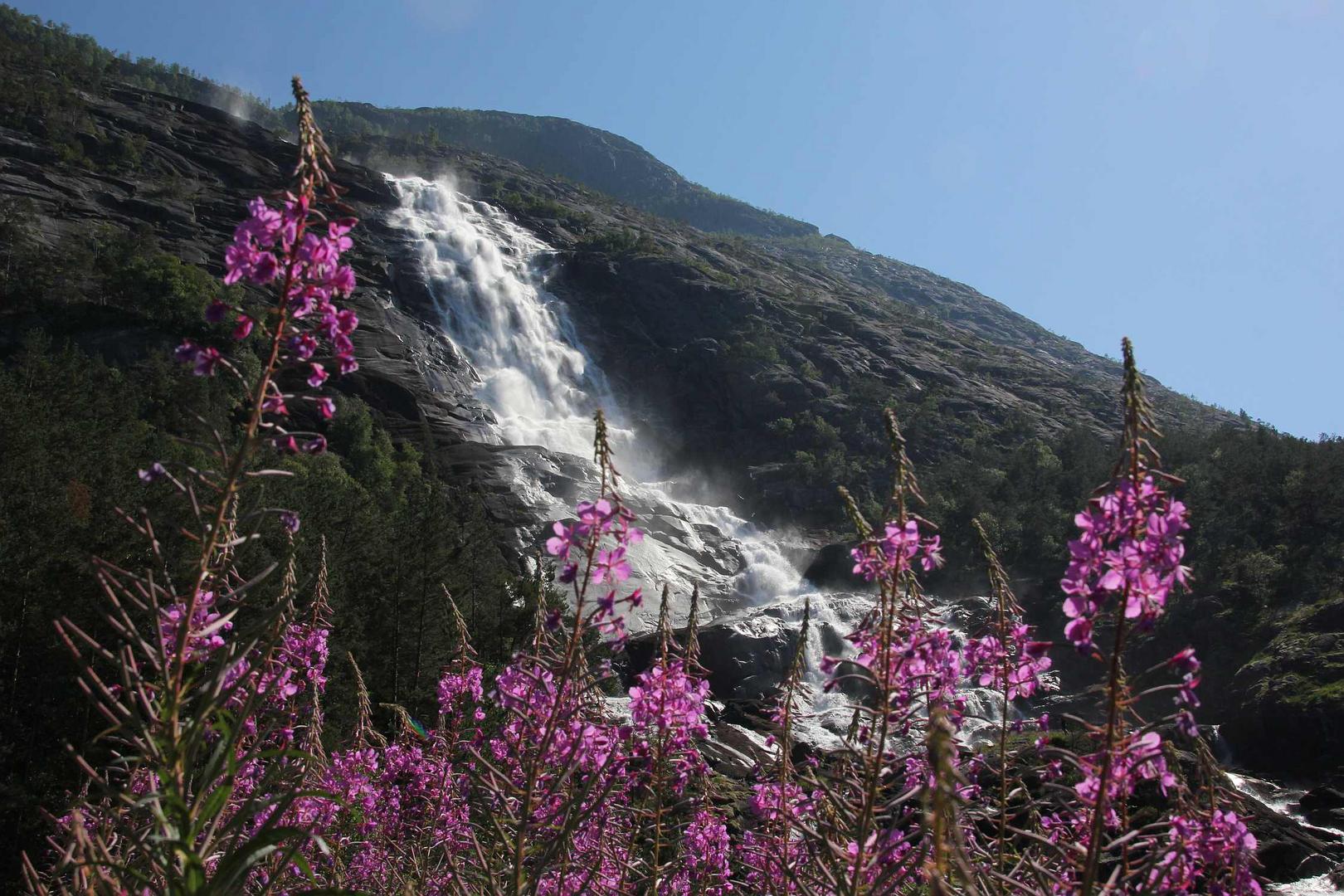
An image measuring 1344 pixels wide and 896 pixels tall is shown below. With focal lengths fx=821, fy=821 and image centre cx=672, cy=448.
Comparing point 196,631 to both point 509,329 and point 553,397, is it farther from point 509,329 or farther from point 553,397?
point 509,329

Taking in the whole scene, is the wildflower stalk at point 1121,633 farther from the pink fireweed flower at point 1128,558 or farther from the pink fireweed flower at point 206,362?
the pink fireweed flower at point 206,362

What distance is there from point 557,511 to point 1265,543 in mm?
35408

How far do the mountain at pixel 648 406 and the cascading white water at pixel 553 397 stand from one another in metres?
2.07

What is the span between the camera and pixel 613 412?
66.4m

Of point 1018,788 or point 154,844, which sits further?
point 1018,788

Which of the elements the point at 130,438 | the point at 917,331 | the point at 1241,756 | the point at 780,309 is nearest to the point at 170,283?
the point at 130,438

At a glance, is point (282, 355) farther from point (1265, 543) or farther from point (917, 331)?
point (917, 331)

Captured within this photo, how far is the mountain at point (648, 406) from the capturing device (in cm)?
2656

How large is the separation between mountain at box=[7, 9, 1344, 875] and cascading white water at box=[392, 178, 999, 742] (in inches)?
81.7

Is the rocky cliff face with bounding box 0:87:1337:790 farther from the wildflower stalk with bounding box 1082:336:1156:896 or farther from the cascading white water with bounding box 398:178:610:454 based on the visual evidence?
the wildflower stalk with bounding box 1082:336:1156:896

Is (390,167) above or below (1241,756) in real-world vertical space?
above

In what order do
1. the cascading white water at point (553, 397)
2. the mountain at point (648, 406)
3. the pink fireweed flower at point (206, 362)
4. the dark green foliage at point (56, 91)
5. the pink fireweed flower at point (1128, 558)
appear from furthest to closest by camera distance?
the dark green foliage at point (56, 91) → the cascading white water at point (553, 397) → the mountain at point (648, 406) → the pink fireweed flower at point (206, 362) → the pink fireweed flower at point (1128, 558)

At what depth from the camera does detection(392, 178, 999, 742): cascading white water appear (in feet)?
138

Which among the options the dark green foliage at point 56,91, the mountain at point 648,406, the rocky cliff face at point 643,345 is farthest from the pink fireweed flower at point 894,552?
the dark green foliage at point 56,91
